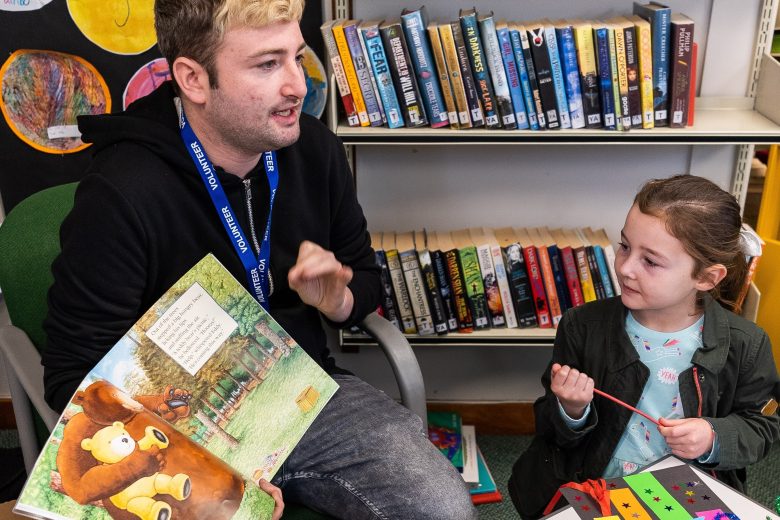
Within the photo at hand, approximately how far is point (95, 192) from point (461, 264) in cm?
108

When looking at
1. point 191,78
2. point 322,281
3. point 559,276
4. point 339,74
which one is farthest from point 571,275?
point 191,78

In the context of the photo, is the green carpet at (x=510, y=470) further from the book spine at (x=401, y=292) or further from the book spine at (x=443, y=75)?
the book spine at (x=443, y=75)

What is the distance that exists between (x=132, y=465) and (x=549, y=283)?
134 cm

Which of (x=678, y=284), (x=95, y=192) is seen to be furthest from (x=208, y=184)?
(x=678, y=284)

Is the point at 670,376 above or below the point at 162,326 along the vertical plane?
below

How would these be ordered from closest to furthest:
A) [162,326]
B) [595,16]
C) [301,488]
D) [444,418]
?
[162,326] → [301,488] → [595,16] → [444,418]

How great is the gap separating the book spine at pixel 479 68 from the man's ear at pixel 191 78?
756 millimetres

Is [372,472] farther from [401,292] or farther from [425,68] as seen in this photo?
[425,68]

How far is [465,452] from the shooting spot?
242cm

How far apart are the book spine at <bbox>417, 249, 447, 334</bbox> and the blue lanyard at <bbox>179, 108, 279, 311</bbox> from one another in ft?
2.27

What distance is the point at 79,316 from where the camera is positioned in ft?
4.40

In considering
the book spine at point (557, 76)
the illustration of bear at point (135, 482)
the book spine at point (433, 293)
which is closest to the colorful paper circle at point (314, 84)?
the book spine at point (433, 293)

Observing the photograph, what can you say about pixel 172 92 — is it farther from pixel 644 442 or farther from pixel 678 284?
pixel 644 442

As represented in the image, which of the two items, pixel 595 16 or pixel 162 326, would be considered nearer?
pixel 162 326
